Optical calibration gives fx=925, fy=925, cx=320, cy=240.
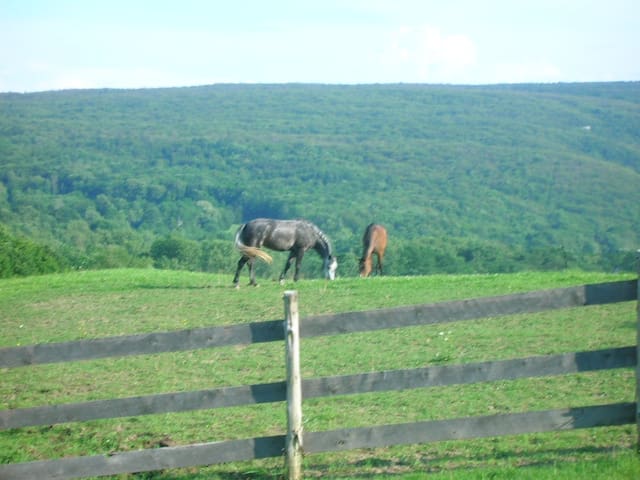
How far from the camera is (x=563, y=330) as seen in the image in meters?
12.6

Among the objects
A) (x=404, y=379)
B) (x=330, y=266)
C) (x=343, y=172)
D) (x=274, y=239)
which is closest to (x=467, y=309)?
(x=404, y=379)

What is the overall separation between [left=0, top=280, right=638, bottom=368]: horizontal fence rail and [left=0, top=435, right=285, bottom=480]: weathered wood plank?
0.76 m

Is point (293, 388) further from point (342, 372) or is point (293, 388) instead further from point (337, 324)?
point (342, 372)

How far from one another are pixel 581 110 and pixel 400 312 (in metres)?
158

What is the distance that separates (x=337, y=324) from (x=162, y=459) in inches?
66.4

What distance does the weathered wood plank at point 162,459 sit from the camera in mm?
7047

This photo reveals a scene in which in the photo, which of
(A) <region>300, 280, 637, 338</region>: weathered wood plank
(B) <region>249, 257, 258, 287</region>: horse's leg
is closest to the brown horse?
(B) <region>249, 257, 258, 287</region>: horse's leg

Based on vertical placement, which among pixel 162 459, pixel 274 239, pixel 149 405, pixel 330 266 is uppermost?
pixel 149 405

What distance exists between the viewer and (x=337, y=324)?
23.0 ft

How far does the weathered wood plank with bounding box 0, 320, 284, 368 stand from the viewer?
7004 millimetres

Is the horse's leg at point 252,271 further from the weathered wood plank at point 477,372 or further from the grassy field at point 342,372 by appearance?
the weathered wood plank at point 477,372

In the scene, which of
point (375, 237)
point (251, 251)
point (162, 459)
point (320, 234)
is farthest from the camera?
point (375, 237)

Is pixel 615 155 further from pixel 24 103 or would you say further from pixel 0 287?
pixel 0 287

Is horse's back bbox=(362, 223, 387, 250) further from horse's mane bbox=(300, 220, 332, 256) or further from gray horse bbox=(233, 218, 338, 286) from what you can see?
gray horse bbox=(233, 218, 338, 286)
